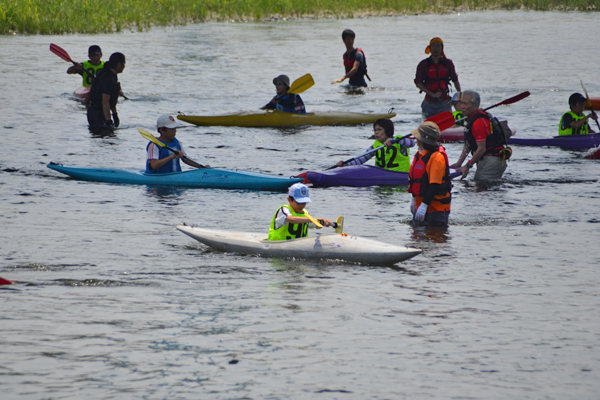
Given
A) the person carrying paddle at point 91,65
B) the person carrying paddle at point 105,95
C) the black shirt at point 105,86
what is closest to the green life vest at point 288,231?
the person carrying paddle at point 105,95

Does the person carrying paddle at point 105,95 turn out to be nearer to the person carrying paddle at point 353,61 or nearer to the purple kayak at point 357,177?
the purple kayak at point 357,177

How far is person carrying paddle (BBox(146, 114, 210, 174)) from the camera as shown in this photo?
8867 millimetres

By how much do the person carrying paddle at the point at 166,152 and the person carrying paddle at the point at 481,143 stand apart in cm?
328

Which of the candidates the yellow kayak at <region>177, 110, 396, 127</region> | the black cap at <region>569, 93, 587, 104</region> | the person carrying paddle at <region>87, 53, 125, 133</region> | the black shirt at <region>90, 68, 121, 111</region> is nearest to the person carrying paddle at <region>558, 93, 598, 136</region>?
the black cap at <region>569, 93, 587, 104</region>

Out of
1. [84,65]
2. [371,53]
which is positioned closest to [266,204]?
[84,65]

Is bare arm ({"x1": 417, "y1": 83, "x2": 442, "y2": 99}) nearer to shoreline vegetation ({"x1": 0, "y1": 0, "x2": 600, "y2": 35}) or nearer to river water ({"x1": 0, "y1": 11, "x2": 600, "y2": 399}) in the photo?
river water ({"x1": 0, "y1": 11, "x2": 600, "y2": 399})

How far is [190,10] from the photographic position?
34.7m

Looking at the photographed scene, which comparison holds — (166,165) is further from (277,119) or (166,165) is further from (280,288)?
(277,119)

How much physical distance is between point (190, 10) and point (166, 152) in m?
26.8

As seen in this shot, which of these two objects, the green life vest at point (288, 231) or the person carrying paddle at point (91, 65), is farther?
the person carrying paddle at point (91, 65)

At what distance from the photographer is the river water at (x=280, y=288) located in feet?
14.7

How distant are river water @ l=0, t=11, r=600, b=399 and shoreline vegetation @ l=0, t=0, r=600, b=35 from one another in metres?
15.2

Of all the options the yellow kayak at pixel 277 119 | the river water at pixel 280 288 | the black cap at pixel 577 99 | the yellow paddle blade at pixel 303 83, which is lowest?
the river water at pixel 280 288

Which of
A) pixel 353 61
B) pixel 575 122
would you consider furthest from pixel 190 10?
pixel 575 122
